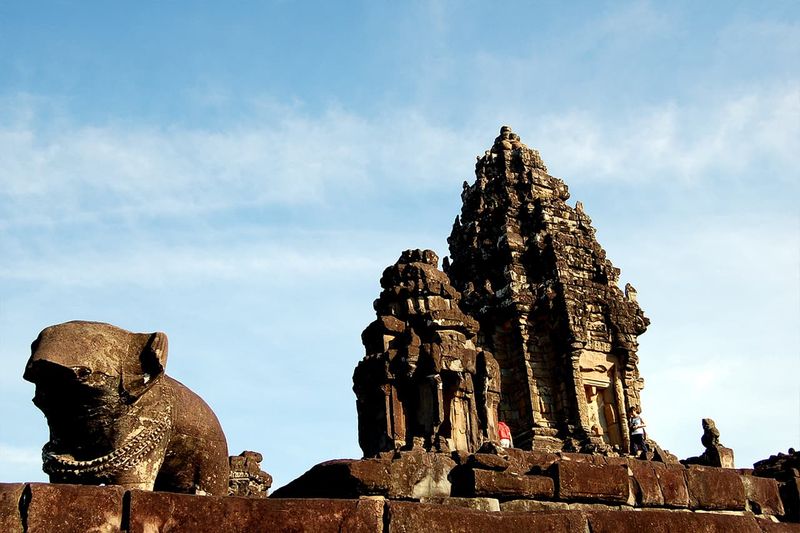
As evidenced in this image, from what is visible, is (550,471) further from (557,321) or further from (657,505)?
(557,321)

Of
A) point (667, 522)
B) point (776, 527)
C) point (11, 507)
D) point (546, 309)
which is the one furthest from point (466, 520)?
point (546, 309)

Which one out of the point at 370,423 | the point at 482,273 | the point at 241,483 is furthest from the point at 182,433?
the point at 482,273

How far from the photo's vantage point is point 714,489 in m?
6.77

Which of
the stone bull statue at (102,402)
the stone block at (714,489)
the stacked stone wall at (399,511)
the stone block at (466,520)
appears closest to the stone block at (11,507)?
the stacked stone wall at (399,511)

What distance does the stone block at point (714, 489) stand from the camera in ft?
21.9

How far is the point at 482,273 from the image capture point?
25766mm

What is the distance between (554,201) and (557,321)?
4518 millimetres

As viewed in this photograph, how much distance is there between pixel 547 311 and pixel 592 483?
1770cm

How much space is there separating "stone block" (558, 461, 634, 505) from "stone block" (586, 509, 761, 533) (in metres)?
0.29

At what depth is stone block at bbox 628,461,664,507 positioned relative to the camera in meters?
6.37

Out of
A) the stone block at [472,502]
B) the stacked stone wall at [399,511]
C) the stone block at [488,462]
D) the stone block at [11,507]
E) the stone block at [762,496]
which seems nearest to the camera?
the stone block at [11,507]

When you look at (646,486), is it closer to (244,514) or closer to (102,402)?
(244,514)

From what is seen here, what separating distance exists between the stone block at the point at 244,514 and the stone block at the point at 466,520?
14cm

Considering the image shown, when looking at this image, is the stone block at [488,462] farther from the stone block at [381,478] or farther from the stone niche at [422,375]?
the stone niche at [422,375]
